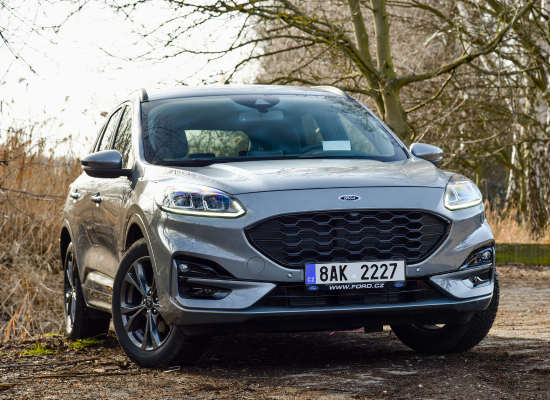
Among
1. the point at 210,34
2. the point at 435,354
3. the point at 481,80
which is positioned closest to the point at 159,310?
the point at 435,354

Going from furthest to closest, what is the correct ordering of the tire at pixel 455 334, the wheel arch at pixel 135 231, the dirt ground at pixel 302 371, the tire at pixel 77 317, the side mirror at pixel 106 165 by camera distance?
the tire at pixel 77 317
the side mirror at pixel 106 165
the tire at pixel 455 334
the wheel arch at pixel 135 231
the dirt ground at pixel 302 371

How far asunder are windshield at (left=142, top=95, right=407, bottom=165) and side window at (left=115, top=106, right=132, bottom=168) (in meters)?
0.20

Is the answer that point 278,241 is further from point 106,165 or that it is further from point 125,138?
A: point 125,138

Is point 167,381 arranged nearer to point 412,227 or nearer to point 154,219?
point 154,219

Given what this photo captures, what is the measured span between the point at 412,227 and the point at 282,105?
1.77 m

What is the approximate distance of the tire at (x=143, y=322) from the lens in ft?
14.3

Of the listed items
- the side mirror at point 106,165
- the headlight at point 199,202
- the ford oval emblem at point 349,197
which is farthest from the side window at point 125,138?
the ford oval emblem at point 349,197

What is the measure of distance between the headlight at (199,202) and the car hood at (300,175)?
0.06 m

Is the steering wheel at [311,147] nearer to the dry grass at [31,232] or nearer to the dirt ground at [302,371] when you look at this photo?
the dirt ground at [302,371]

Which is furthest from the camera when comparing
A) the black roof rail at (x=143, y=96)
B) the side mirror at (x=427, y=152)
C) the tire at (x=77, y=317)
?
the tire at (x=77, y=317)

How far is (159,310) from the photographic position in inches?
167

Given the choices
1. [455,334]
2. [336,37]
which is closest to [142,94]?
[455,334]

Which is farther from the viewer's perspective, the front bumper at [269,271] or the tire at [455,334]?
the tire at [455,334]

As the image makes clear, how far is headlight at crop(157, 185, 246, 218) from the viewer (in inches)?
159
